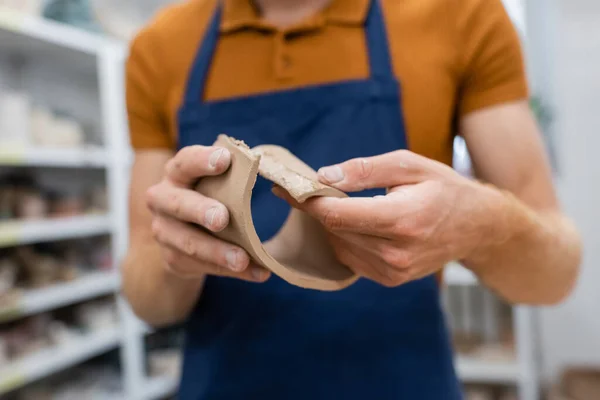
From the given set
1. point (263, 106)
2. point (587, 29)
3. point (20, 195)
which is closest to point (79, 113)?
point (20, 195)

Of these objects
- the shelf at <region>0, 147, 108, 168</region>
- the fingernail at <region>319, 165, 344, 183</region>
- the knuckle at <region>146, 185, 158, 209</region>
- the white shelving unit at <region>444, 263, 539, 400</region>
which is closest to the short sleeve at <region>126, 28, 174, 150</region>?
the knuckle at <region>146, 185, 158, 209</region>

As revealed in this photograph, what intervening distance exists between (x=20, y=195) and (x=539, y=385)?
1746 millimetres

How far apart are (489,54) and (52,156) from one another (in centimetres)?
117

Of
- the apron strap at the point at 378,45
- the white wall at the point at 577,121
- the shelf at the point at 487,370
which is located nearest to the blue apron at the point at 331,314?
the apron strap at the point at 378,45

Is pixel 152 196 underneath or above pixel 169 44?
underneath

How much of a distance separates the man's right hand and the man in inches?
1.7

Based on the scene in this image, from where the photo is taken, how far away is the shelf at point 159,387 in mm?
1603

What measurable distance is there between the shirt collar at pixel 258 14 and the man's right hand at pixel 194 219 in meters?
0.25

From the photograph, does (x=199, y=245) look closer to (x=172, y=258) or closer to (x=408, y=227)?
(x=172, y=258)

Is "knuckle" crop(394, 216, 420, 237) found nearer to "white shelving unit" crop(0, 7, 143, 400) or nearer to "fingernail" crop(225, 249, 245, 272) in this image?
"fingernail" crop(225, 249, 245, 272)

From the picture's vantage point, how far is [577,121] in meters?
1.65

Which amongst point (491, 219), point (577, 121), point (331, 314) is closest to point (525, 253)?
point (491, 219)

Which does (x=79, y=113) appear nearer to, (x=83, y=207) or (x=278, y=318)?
(x=83, y=207)

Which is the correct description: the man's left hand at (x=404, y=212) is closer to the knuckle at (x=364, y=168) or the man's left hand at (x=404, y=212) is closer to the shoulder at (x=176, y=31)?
the knuckle at (x=364, y=168)
